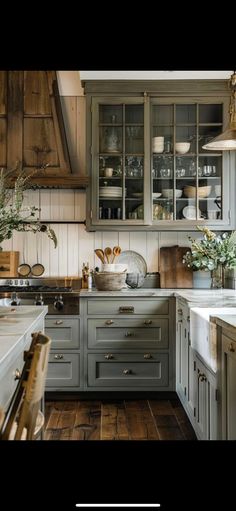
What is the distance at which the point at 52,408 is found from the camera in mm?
4082

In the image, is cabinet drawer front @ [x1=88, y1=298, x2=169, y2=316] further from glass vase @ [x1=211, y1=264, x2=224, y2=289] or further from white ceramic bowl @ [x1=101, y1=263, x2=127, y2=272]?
glass vase @ [x1=211, y1=264, x2=224, y2=289]

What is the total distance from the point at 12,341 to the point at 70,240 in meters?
2.90

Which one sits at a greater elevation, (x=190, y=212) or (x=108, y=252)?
(x=190, y=212)

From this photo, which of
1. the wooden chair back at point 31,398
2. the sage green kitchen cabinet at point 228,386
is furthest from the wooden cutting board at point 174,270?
the wooden chair back at point 31,398

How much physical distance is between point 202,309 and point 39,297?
1.40 metres

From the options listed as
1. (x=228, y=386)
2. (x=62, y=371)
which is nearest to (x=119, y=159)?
(x=62, y=371)

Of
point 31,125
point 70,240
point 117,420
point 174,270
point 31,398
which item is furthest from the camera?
point 70,240

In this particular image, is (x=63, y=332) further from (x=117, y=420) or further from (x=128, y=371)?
(x=117, y=420)

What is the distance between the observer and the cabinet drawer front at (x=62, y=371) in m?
4.23

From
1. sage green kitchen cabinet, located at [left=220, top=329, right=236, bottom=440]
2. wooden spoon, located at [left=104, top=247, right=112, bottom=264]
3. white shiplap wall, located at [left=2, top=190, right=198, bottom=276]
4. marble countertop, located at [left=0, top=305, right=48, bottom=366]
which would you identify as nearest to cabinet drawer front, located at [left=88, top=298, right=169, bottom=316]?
wooden spoon, located at [left=104, top=247, right=112, bottom=264]

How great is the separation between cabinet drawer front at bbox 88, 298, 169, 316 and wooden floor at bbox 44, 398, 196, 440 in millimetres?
684

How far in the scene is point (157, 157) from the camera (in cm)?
458
